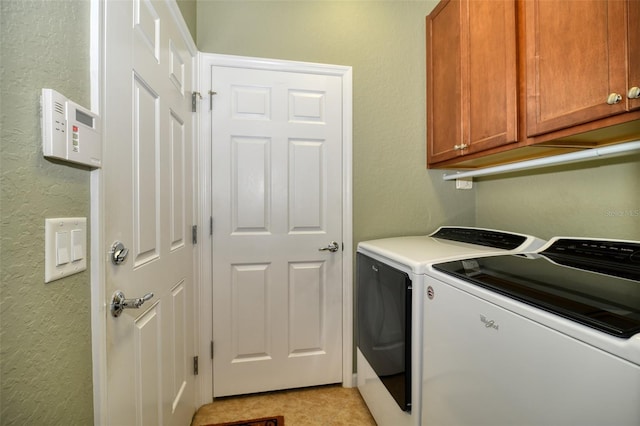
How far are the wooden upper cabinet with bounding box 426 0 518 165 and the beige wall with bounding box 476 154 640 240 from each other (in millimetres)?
450

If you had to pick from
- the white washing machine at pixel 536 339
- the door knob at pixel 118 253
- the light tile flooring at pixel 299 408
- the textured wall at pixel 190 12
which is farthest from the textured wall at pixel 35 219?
the light tile flooring at pixel 299 408

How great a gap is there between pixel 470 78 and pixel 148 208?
1.63 m

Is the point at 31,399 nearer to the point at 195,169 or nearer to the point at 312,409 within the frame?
the point at 195,169

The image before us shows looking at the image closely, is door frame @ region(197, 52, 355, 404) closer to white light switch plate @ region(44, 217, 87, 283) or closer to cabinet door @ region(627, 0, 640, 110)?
white light switch plate @ region(44, 217, 87, 283)

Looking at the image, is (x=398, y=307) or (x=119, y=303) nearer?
(x=119, y=303)

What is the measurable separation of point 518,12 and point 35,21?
1.62 m

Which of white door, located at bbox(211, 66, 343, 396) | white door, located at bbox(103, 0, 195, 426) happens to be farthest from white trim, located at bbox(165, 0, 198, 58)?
white door, located at bbox(211, 66, 343, 396)

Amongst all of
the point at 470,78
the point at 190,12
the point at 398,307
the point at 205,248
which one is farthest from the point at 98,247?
the point at 470,78

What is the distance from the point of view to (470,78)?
59.1 inches

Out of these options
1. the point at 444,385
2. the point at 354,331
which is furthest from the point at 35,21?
the point at 354,331

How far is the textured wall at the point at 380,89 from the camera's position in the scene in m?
1.80

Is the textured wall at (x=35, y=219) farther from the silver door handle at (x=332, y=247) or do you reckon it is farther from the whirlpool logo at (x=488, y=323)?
the silver door handle at (x=332, y=247)

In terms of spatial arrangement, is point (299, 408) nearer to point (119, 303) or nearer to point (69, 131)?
point (119, 303)

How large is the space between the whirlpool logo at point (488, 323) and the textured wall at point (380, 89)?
3.53ft
